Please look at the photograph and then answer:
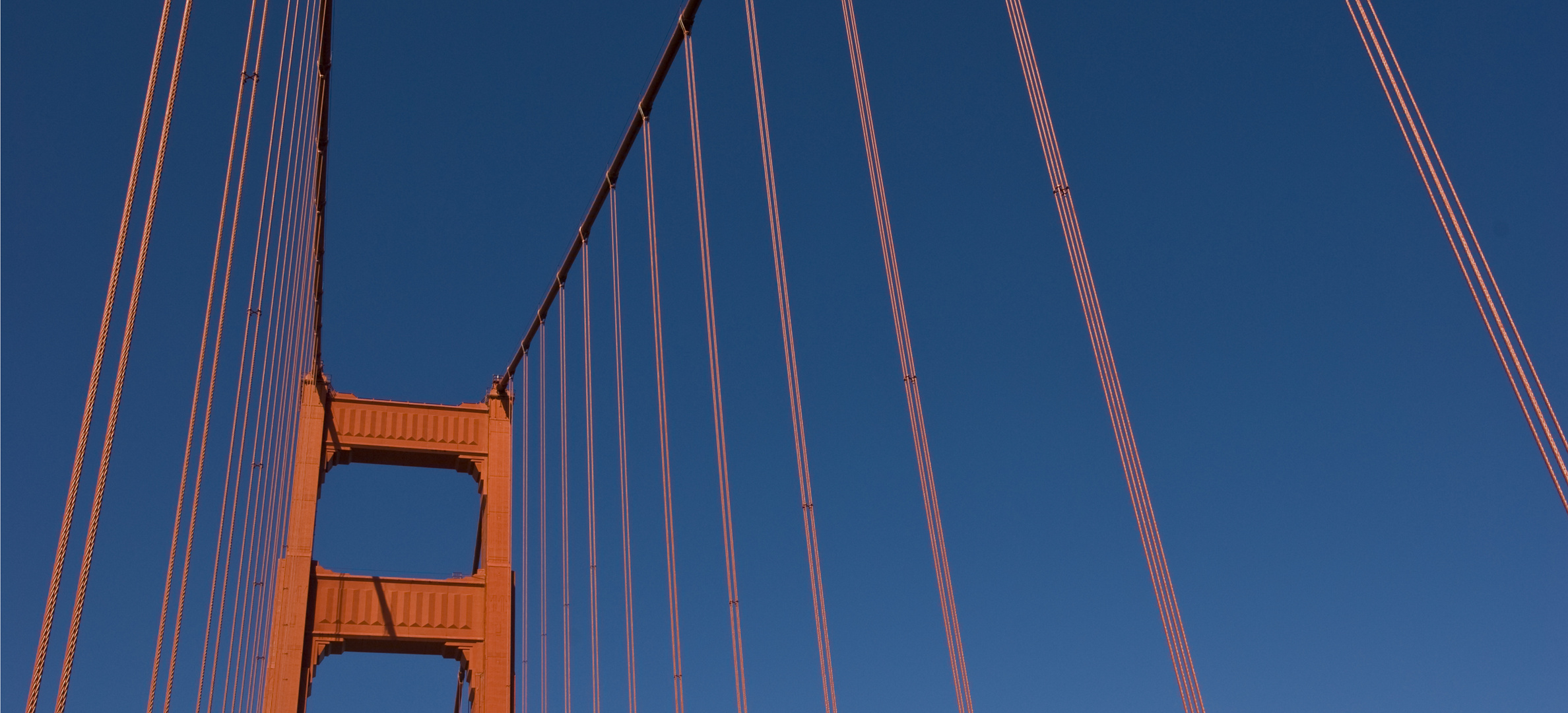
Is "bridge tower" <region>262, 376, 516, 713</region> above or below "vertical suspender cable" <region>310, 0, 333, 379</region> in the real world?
below

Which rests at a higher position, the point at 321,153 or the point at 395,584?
the point at 321,153

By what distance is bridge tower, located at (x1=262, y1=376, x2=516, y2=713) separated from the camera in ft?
50.1

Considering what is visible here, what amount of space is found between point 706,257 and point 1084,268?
6951 millimetres

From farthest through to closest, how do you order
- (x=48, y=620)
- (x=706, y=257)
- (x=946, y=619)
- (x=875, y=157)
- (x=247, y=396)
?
(x=706, y=257)
(x=247, y=396)
(x=875, y=157)
(x=946, y=619)
(x=48, y=620)

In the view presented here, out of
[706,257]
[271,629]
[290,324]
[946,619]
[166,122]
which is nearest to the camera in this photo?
[166,122]

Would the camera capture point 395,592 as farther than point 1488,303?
Yes

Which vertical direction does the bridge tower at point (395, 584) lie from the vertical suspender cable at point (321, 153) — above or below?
below

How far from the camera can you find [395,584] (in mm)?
16078

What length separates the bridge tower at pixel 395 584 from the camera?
15.3 meters

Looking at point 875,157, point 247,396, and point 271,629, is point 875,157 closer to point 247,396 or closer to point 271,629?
point 247,396

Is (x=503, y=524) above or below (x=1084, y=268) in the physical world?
above

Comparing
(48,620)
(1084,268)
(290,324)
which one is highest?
(290,324)

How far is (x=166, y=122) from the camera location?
20.4 ft

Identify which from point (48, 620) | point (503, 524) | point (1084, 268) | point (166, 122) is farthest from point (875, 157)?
point (503, 524)
